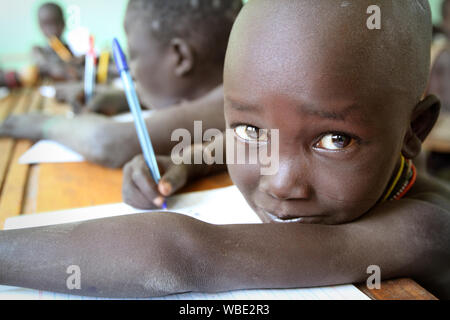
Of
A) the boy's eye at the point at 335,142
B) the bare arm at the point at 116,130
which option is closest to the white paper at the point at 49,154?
the bare arm at the point at 116,130

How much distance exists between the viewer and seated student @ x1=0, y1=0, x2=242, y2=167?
0.98m

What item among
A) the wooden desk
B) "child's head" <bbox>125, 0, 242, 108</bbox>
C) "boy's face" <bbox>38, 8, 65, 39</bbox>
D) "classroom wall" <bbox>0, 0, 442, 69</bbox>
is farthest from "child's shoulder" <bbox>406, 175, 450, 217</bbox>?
"classroom wall" <bbox>0, 0, 442, 69</bbox>

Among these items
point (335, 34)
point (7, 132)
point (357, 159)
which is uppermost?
point (335, 34)

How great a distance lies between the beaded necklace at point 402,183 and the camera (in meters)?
0.60

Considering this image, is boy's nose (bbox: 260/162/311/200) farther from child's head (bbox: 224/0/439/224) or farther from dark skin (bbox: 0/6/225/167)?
dark skin (bbox: 0/6/225/167)

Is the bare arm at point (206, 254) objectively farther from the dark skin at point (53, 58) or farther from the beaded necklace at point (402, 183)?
the dark skin at point (53, 58)

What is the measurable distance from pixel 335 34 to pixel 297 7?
0.17 feet

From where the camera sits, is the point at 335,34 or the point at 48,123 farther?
the point at 48,123

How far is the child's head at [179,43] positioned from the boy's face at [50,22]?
1217 millimetres

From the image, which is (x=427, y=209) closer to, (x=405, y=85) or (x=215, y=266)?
(x=405, y=85)

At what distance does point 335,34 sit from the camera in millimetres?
455

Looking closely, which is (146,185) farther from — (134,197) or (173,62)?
(173,62)

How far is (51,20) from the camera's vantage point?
7.04 feet
